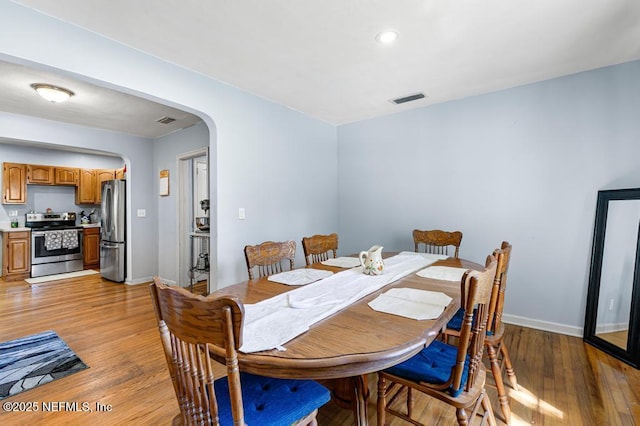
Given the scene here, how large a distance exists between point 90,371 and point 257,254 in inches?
63.9

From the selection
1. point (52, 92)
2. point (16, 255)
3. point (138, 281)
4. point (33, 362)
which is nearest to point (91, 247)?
point (16, 255)

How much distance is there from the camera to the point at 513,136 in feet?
9.82

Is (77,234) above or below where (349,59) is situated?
below

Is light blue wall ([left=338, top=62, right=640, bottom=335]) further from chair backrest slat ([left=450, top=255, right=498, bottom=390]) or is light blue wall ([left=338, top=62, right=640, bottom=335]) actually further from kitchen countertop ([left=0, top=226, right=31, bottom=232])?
kitchen countertop ([left=0, top=226, right=31, bottom=232])

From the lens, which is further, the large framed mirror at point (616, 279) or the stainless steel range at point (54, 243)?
the stainless steel range at point (54, 243)

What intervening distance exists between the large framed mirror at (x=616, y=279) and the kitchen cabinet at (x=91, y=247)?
7885mm

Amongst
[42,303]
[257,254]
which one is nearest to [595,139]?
[257,254]

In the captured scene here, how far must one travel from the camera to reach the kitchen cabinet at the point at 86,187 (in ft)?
19.3

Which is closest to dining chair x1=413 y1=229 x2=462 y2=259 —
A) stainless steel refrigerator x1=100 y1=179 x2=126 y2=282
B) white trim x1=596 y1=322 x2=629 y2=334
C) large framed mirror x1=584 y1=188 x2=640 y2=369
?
large framed mirror x1=584 y1=188 x2=640 y2=369

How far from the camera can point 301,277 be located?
188 centimetres

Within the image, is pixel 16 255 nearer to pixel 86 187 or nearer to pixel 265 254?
pixel 86 187

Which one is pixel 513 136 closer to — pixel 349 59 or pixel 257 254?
pixel 349 59

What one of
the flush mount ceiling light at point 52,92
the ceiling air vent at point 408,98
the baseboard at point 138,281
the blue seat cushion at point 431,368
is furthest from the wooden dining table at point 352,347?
the baseboard at point 138,281

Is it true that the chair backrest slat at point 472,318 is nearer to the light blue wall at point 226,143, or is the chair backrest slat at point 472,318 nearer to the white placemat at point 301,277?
the white placemat at point 301,277
